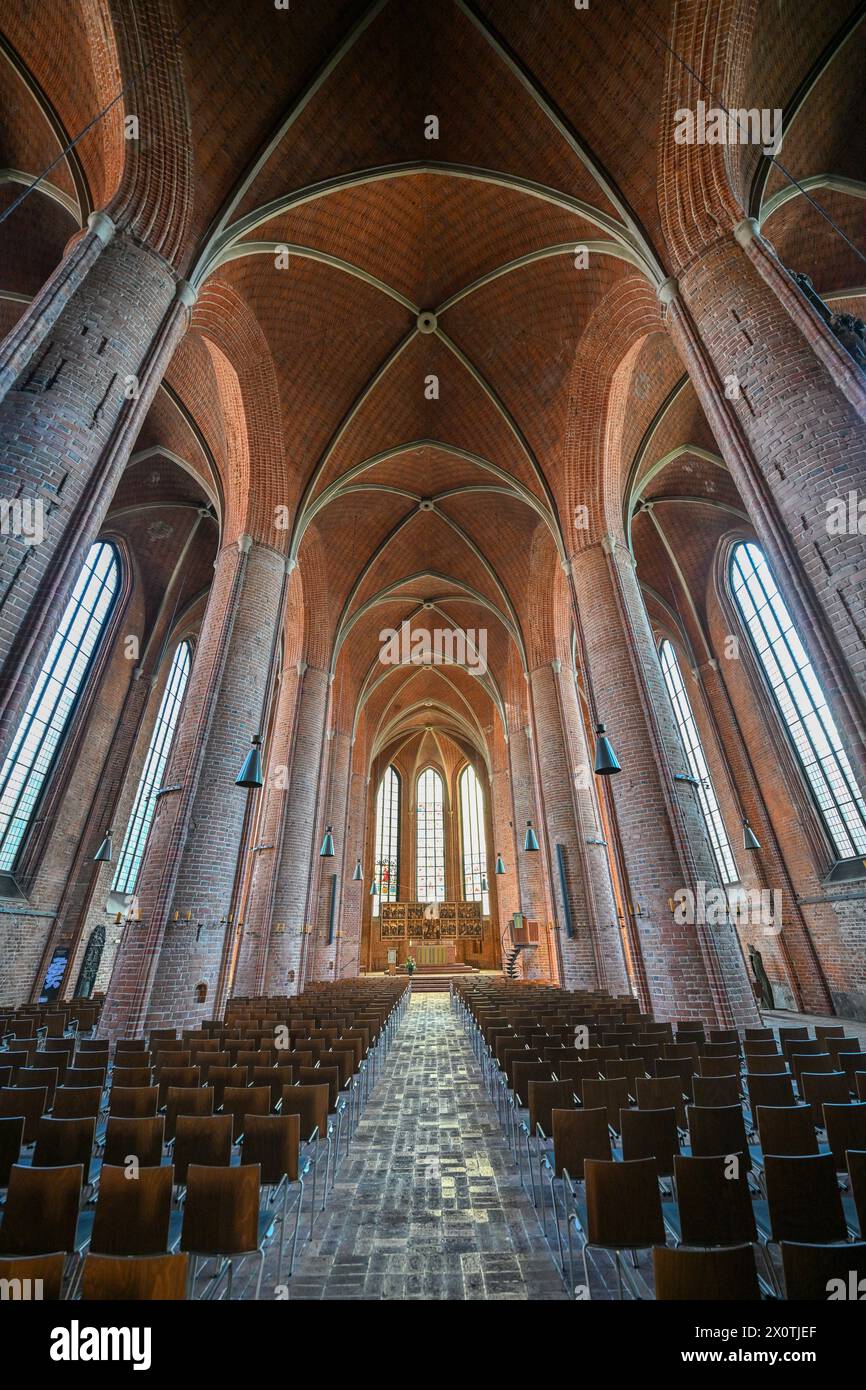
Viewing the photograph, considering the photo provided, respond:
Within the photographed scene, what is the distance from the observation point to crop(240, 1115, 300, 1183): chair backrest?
3375 millimetres

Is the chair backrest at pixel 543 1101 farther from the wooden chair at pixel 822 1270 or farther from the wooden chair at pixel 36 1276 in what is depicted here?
the wooden chair at pixel 36 1276

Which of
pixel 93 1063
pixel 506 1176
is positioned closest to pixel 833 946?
pixel 506 1176

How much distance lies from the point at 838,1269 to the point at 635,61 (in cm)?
1242

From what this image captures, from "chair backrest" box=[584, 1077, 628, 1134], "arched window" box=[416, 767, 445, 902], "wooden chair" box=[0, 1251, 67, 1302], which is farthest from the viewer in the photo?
"arched window" box=[416, 767, 445, 902]

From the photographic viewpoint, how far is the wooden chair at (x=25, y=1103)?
3.96 m

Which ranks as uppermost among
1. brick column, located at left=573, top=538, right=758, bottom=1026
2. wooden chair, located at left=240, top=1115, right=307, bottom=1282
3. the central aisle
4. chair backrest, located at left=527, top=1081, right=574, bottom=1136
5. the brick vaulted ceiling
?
the brick vaulted ceiling

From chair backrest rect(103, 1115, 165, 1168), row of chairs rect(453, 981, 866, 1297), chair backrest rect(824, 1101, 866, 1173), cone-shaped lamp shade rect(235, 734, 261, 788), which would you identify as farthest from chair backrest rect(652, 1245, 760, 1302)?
cone-shaped lamp shade rect(235, 734, 261, 788)

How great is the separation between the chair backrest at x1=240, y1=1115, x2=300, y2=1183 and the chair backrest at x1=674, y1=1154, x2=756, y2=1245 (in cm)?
212

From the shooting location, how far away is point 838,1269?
1.91 metres

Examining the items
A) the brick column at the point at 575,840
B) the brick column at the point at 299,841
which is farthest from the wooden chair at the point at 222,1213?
the brick column at the point at 299,841

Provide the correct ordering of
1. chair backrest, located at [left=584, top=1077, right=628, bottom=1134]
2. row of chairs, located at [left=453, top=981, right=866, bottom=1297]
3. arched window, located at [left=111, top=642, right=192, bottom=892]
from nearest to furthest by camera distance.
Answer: row of chairs, located at [left=453, top=981, right=866, bottom=1297]
chair backrest, located at [left=584, top=1077, right=628, bottom=1134]
arched window, located at [left=111, top=642, right=192, bottom=892]

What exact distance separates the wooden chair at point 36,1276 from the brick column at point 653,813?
7.84 metres

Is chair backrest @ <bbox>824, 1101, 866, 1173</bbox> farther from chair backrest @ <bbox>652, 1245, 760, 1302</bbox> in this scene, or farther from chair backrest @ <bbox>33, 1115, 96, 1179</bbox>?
chair backrest @ <bbox>33, 1115, 96, 1179</bbox>

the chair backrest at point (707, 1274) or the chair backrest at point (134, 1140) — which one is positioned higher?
the chair backrest at point (134, 1140)
